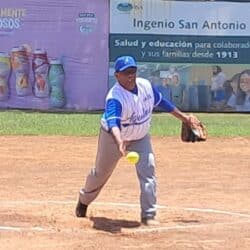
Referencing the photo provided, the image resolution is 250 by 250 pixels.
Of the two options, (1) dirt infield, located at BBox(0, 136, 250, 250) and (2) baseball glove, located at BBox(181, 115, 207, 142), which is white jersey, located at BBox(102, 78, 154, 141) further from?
(1) dirt infield, located at BBox(0, 136, 250, 250)

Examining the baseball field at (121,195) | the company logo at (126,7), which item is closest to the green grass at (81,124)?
the baseball field at (121,195)

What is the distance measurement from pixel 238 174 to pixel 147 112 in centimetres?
543

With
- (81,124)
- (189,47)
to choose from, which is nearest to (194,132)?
(81,124)

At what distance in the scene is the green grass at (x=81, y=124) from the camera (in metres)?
23.0

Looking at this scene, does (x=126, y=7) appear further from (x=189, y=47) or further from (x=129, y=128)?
(x=129, y=128)

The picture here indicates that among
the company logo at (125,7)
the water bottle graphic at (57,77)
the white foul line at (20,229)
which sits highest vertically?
the company logo at (125,7)

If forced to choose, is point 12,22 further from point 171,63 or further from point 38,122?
point 38,122

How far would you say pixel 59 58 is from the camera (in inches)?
1323

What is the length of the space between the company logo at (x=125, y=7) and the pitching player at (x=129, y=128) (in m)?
23.4

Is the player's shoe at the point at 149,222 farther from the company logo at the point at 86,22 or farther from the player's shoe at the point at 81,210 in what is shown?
the company logo at the point at 86,22

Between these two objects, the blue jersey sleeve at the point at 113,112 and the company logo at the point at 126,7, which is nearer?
the blue jersey sleeve at the point at 113,112

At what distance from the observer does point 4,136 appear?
2173 cm

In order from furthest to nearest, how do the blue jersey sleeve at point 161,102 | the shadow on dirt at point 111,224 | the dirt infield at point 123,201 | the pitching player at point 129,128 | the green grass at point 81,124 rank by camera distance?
1. the green grass at point 81,124
2. the blue jersey sleeve at point 161,102
3. the shadow on dirt at point 111,224
4. the pitching player at point 129,128
5. the dirt infield at point 123,201

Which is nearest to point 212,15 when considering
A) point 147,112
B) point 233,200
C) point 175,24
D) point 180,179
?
point 175,24
